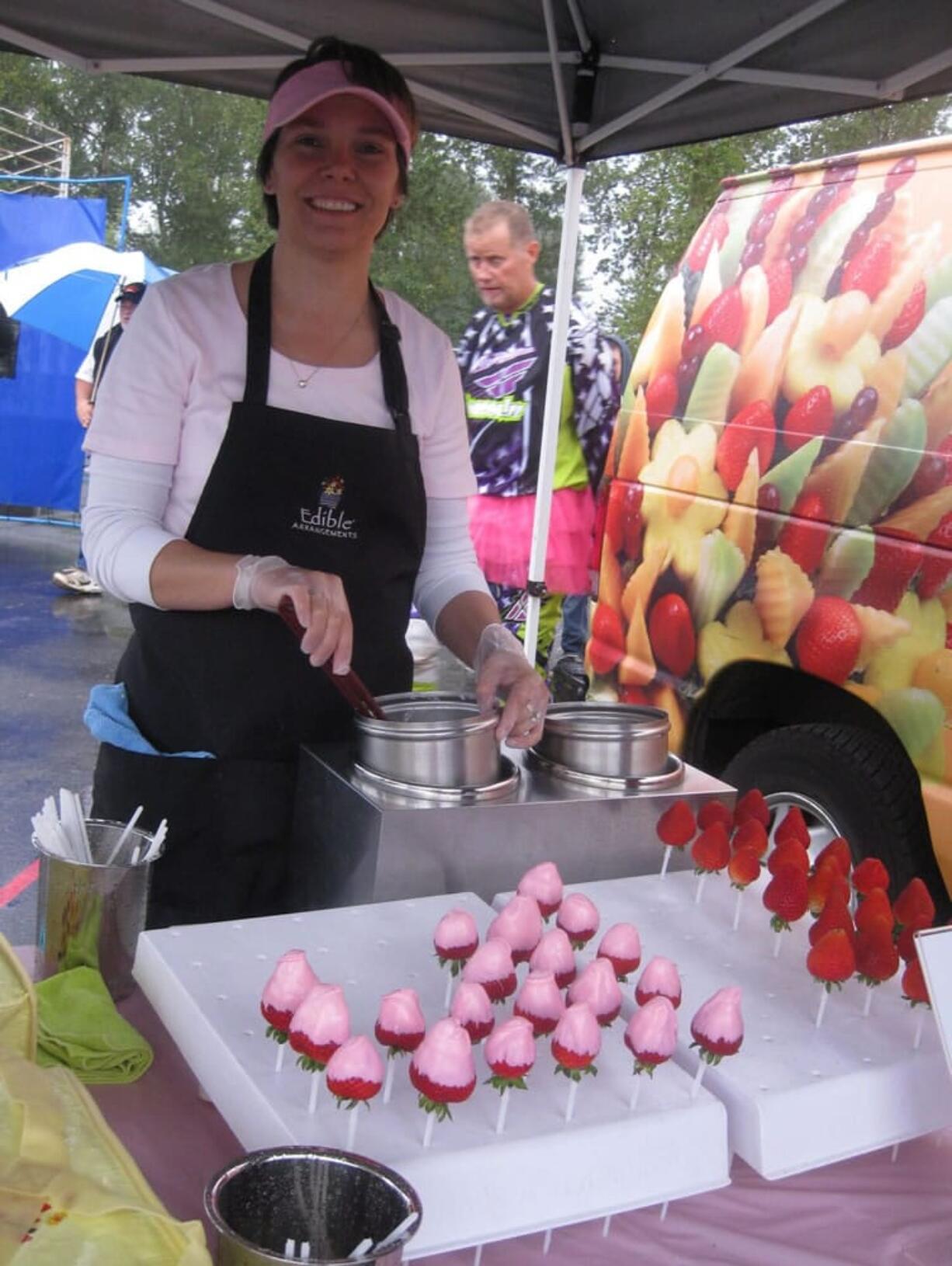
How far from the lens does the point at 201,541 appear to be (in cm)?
190

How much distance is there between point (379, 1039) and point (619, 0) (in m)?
2.24

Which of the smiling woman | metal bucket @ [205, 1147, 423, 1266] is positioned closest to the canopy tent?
the smiling woman

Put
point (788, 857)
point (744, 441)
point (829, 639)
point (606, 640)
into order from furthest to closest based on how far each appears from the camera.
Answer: point (606, 640), point (744, 441), point (829, 639), point (788, 857)

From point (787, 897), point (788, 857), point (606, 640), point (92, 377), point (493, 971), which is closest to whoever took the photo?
point (493, 971)

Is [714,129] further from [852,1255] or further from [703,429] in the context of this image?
[852,1255]

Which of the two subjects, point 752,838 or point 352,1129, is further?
point 752,838

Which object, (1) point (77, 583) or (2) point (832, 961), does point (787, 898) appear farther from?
(1) point (77, 583)

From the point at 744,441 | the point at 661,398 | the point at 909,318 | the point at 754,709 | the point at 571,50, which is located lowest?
the point at 754,709

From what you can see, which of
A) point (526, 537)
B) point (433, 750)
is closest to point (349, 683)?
point (433, 750)

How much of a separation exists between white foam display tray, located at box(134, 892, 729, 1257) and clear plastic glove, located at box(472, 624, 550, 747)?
54cm

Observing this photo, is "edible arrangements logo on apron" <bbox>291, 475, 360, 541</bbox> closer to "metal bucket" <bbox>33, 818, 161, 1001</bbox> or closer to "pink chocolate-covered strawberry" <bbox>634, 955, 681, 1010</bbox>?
"metal bucket" <bbox>33, 818, 161, 1001</bbox>

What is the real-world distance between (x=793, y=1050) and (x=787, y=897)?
25 centimetres

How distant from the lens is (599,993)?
124cm

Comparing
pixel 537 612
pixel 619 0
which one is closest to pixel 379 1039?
pixel 619 0
